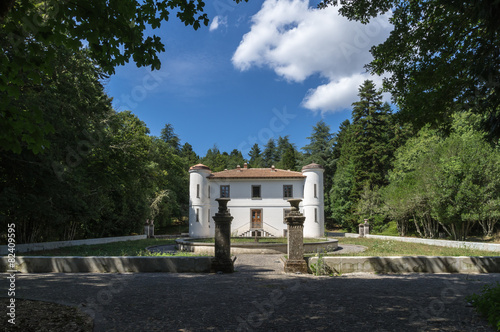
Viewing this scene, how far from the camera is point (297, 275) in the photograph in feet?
26.9

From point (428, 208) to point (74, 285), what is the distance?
22.6 metres

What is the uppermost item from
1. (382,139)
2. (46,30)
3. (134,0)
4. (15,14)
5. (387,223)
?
(382,139)

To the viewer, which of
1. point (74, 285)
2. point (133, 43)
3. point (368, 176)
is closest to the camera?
point (133, 43)

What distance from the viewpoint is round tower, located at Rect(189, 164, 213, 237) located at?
90.0 feet

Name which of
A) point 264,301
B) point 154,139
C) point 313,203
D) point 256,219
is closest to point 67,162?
point 264,301

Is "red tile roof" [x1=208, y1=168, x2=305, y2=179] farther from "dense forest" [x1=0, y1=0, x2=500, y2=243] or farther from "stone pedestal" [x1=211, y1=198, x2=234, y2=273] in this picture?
"stone pedestal" [x1=211, y1=198, x2=234, y2=273]

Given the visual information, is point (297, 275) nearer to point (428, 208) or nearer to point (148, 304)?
point (148, 304)

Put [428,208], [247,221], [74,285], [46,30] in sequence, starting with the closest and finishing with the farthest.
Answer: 1. [46,30]
2. [74,285]
3. [428,208]
4. [247,221]

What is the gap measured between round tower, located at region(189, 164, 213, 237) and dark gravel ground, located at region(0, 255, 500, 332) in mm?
19919

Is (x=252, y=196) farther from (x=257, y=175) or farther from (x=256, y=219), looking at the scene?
(x=256, y=219)

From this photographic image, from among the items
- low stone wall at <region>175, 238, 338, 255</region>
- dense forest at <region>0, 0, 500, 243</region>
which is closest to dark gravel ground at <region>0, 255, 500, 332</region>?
dense forest at <region>0, 0, 500, 243</region>

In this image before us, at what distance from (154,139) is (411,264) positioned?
3329 cm

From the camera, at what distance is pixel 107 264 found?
8.72m

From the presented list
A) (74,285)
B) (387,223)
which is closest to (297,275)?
(74,285)
